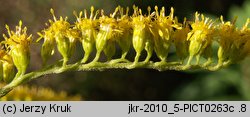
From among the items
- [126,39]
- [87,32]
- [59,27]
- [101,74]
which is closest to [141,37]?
[126,39]

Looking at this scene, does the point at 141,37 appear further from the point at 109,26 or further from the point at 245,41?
the point at 245,41

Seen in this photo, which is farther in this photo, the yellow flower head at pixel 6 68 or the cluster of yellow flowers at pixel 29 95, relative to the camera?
the cluster of yellow flowers at pixel 29 95

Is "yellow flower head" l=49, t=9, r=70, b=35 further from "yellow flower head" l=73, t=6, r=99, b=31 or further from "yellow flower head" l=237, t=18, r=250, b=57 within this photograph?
"yellow flower head" l=237, t=18, r=250, b=57

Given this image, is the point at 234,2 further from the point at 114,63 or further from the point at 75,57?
the point at 114,63

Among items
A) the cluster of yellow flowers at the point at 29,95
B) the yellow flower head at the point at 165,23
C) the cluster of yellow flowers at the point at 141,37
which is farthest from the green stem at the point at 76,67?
the cluster of yellow flowers at the point at 29,95

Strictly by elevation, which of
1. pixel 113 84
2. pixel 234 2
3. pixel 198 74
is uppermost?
pixel 234 2

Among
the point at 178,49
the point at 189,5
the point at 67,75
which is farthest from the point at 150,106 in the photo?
the point at 67,75

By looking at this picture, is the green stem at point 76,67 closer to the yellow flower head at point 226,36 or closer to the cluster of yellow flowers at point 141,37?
the cluster of yellow flowers at point 141,37

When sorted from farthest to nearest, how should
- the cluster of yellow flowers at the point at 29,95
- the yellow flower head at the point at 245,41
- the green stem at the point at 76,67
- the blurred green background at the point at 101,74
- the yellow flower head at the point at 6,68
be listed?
the blurred green background at the point at 101,74, the cluster of yellow flowers at the point at 29,95, the yellow flower head at the point at 245,41, the yellow flower head at the point at 6,68, the green stem at the point at 76,67
